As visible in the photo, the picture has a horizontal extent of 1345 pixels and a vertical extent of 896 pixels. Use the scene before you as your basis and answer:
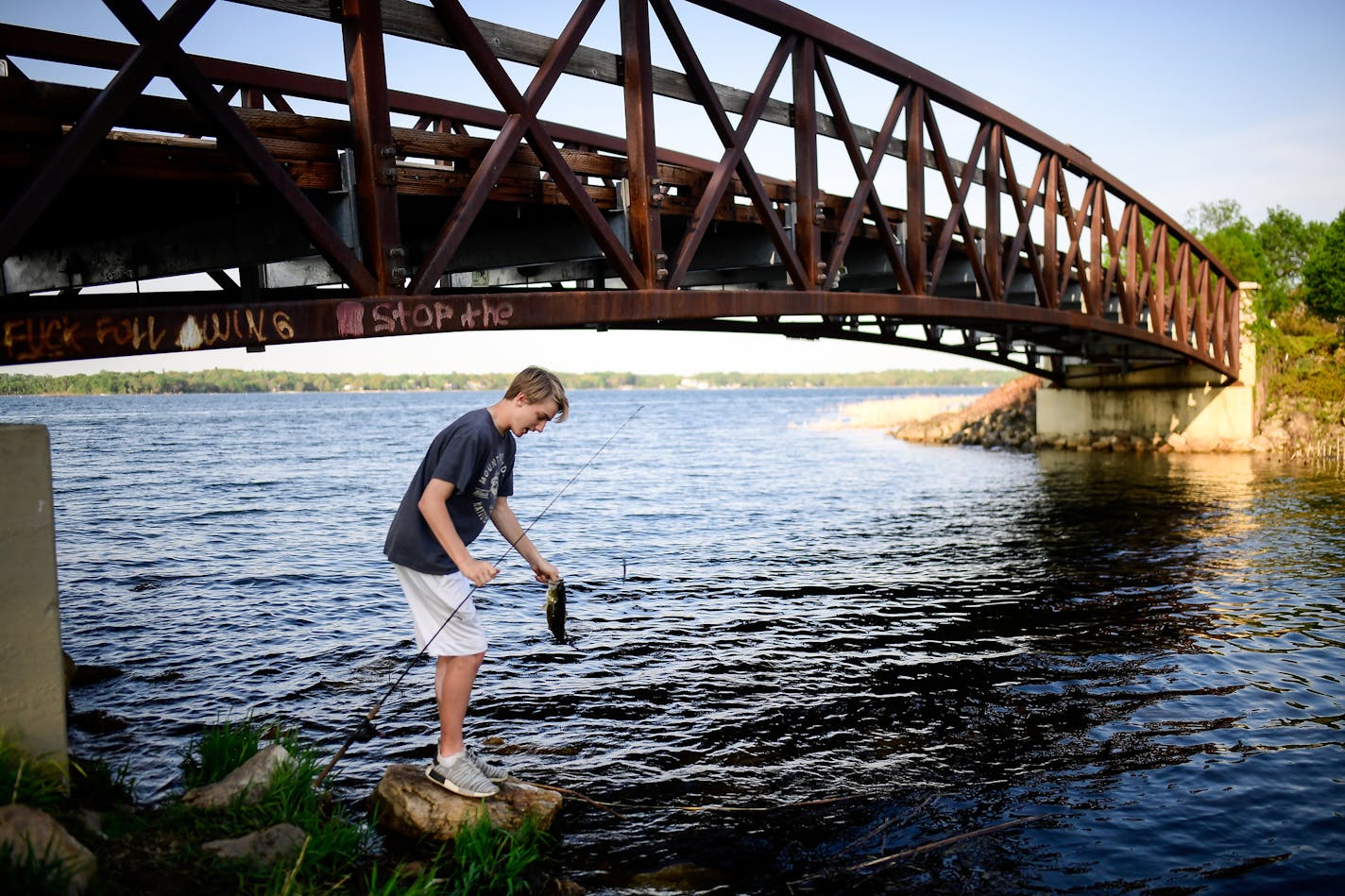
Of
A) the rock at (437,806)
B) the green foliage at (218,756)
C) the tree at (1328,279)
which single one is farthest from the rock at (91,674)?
the tree at (1328,279)

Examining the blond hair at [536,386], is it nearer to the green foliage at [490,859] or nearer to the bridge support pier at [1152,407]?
the green foliage at [490,859]

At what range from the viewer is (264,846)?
4.80 meters

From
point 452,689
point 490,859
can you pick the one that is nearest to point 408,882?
point 490,859

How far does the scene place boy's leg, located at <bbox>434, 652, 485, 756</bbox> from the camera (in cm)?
555

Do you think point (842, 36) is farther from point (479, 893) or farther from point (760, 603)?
point (479, 893)

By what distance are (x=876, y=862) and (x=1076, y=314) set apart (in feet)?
54.7

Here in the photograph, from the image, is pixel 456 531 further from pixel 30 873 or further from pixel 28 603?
pixel 30 873

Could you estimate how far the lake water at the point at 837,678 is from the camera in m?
6.17

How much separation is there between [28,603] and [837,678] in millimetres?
6938

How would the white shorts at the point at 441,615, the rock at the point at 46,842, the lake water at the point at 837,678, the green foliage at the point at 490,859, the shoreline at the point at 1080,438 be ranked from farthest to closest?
the shoreline at the point at 1080,438 < the lake water at the point at 837,678 < the white shorts at the point at 441,615 < the green foliage at the point at 490,859 < the rock at the point at 46,842

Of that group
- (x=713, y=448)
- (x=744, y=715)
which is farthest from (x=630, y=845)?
(x=713, y=448)

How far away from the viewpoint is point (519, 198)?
28.0ft

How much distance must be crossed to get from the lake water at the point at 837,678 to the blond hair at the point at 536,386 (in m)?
2.64

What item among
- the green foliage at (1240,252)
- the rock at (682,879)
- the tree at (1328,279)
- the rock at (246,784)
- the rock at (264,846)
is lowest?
the rock at (682,879)
